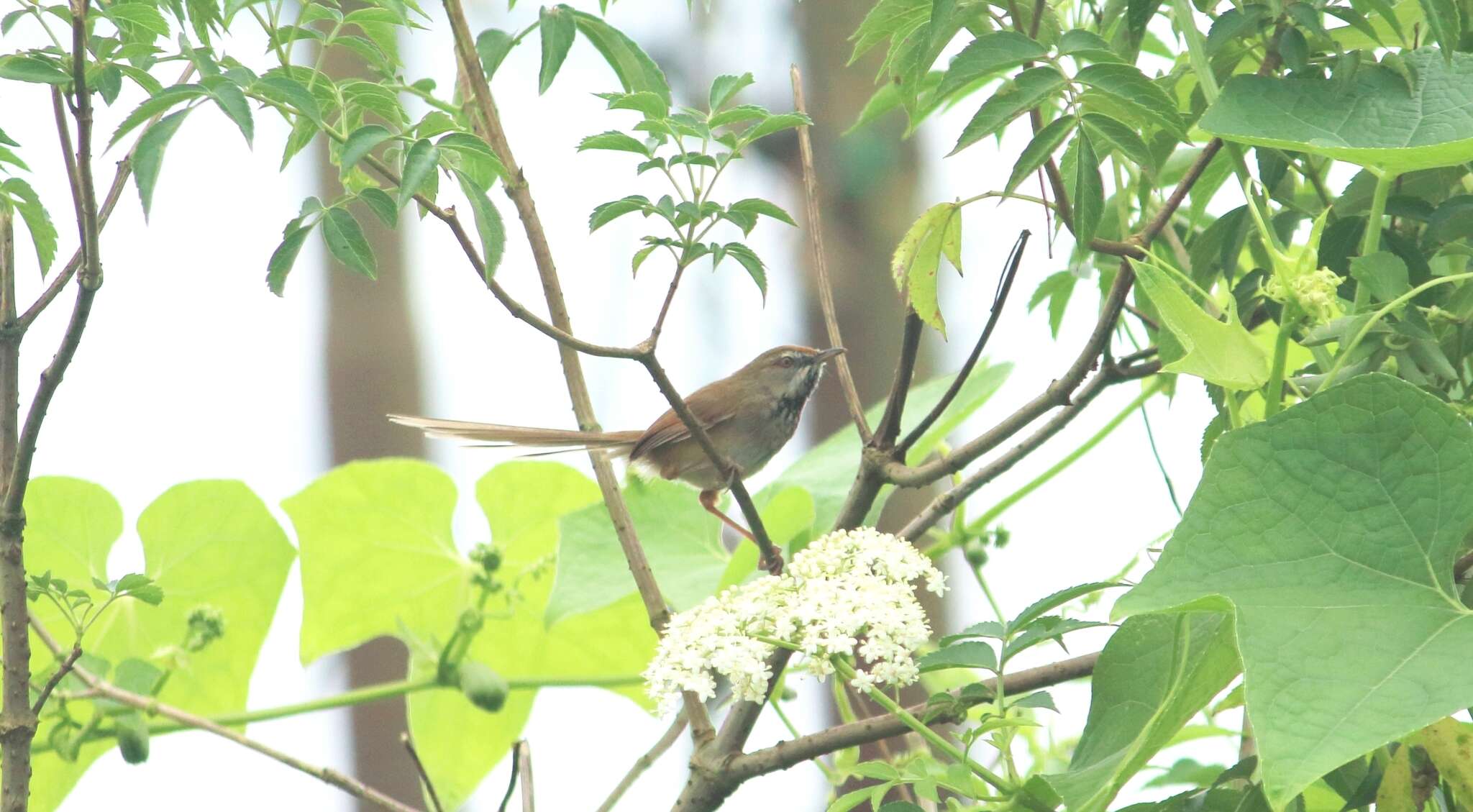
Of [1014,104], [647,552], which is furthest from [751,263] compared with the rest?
[647,552]

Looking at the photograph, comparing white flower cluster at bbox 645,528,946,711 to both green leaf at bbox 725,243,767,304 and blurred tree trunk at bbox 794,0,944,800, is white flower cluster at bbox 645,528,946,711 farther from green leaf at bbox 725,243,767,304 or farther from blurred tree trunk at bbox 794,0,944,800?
blurred tree trunk at bbox 794,0,944,800

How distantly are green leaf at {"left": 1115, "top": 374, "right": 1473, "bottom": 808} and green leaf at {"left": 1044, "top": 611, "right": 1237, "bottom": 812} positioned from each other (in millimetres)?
80

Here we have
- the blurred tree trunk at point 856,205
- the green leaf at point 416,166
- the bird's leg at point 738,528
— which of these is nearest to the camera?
the green leaf at point 416,166

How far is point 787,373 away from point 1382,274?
3.53 m

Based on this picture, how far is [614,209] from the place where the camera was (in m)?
1.87

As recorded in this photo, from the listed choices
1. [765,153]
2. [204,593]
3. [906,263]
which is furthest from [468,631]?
[765,153]

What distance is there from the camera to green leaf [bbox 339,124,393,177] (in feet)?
5.61

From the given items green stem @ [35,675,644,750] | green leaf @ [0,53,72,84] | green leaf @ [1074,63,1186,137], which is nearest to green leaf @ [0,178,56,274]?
green leaf @ [0,53,72,84]

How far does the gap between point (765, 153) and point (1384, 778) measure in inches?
220

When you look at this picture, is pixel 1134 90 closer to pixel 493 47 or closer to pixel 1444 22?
pixel 1444 22

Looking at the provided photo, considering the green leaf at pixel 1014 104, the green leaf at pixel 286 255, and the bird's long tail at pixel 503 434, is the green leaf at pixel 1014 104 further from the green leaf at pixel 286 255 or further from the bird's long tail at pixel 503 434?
the bird's long tail at pixel 503 434

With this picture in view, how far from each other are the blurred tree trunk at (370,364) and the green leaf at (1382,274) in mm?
6394

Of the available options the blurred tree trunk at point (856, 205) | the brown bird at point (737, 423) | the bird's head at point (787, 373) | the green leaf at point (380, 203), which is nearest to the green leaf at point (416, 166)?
the green leaf at point (380, 203)

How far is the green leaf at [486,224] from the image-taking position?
176cm
